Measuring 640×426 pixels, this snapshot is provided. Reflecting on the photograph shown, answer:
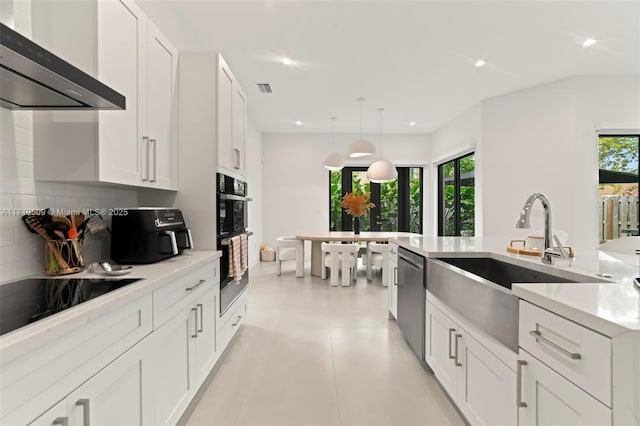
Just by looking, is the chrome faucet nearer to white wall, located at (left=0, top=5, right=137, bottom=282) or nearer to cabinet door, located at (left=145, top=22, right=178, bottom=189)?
cabinet door, located at (left=145, top=22, right=178, bottom=189)

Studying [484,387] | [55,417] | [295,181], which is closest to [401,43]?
[484,387]

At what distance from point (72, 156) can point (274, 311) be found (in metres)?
2.52

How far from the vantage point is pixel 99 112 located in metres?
1.41

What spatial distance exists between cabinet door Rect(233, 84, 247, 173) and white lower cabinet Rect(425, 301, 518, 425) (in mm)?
1949

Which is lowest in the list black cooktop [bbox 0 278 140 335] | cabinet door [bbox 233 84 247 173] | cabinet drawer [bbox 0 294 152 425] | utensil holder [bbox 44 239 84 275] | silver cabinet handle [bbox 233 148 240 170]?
cabinet drawer [bbox 0 294 152 425]

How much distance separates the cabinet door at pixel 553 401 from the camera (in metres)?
0.80

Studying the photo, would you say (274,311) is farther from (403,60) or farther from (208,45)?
(403,60)

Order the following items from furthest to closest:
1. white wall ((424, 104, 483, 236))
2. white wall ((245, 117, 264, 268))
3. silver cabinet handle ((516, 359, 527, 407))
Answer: white wall ((245, 117, 264, 268))
white wall ((424, 104, 483, 236))
silver cabinet handle ((516, 359, 527, 407))

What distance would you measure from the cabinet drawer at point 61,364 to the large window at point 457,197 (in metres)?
6.20

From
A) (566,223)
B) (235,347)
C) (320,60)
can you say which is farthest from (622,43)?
(235,347)

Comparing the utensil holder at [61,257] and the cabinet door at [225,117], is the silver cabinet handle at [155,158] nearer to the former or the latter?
the cabinet door at [225,117]

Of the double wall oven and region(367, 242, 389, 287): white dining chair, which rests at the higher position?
the double wall oven

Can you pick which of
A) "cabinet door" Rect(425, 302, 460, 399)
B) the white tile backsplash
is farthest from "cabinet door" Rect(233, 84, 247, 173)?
"cabinet door" Rect(425, 302, 460, 399)

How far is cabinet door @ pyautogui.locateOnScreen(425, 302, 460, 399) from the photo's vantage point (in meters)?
1.69
